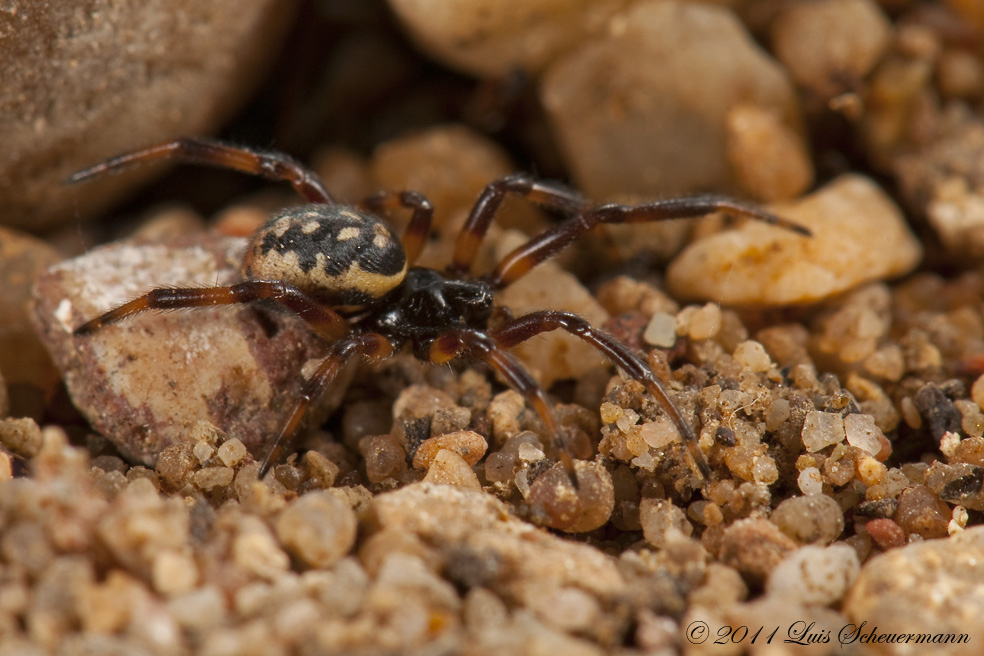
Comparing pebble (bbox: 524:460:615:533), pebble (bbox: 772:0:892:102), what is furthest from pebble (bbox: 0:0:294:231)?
pebble (bbox: 772:0:892:102)

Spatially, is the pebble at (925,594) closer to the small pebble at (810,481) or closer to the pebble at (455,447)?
the small pebble at (810,481)

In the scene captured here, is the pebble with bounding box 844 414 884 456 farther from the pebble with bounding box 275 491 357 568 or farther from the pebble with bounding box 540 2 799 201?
the pebble with bounding box 275 491 357 568

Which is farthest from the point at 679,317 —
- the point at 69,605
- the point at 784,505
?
the point at 69,605

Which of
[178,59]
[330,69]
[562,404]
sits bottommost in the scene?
[562,404]

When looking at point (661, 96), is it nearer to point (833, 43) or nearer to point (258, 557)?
point (833, 43)

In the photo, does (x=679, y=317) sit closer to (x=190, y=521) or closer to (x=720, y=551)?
(x=720, y=551)

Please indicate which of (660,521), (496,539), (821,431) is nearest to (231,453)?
(496,539)
